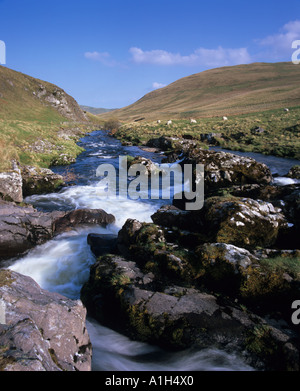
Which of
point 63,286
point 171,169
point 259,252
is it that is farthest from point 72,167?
point 259,252

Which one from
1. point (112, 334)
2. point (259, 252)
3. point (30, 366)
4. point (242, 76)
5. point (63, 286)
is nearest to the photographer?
point (30, 366)

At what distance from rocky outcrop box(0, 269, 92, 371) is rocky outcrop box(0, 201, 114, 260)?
16.4 feet

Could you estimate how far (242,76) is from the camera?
469 ft

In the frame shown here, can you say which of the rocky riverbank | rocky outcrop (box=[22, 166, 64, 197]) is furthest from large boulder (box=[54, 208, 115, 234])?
rocky outcrop (box=[22, 166, 64, 197])

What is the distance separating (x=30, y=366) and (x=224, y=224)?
22.4 feet

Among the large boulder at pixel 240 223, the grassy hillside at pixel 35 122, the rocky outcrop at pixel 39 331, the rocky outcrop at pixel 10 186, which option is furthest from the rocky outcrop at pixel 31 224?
the large boulder at pixel 240 223

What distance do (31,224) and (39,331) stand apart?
761 centimetres

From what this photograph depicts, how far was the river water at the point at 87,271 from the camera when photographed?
471 cm

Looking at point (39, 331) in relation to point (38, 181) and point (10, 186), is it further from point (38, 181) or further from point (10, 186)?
point (38, 181)

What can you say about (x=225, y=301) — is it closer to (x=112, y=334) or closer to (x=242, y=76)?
(x=112, y=334)

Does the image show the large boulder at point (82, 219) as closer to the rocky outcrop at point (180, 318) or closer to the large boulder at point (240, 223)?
the large boulder at point (240, 223)

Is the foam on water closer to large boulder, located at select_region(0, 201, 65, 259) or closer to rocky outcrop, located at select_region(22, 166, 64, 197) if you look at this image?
large boulder, located at select_region(0, 201, 65, 259)

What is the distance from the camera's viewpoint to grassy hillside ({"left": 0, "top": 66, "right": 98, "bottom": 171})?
22203 millimetres

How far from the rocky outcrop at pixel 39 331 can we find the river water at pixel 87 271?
3.92 feet
